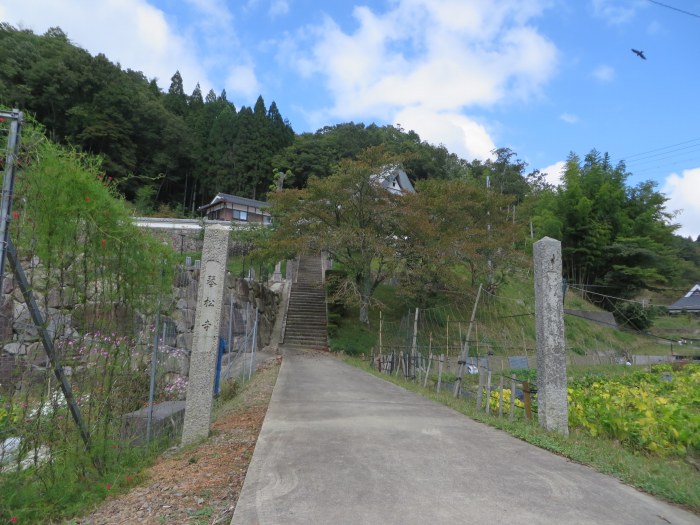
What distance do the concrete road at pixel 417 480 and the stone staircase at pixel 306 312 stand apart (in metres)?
13.4

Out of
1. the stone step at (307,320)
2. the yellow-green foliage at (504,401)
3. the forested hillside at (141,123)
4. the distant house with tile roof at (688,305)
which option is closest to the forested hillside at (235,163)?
the forested hillside at (141,123)

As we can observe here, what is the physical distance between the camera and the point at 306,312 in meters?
21.3

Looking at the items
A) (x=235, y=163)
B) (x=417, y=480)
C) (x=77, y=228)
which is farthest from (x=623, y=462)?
(x=235, y=163)

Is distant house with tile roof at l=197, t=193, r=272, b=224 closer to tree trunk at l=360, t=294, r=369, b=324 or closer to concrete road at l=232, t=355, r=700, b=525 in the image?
tree trunk at l=360, t=294, r=369, b=324

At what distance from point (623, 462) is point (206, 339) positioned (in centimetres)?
436

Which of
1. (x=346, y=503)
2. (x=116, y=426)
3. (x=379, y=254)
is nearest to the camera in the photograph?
(x=346, y=503)

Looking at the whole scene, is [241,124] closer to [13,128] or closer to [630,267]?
[630,267]

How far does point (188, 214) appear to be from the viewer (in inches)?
1519

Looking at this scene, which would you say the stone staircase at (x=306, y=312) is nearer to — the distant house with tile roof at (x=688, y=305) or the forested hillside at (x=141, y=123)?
the forested hillside at (x=141, y=123)

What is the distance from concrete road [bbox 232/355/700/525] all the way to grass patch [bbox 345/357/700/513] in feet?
0.51

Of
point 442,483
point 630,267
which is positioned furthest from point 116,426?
point 630,267

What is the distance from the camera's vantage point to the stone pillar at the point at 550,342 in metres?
5.59

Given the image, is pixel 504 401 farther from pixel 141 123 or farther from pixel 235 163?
pixel 235 163

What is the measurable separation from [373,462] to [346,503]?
87 centimetres
